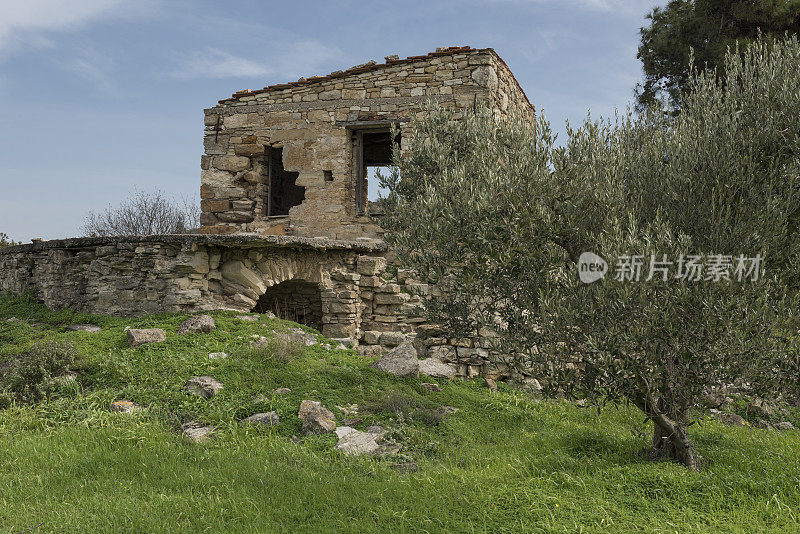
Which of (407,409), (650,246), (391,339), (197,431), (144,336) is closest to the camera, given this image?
(650,246)

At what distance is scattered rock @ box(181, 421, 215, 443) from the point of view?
22.0ft

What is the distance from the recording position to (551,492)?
17.8ft

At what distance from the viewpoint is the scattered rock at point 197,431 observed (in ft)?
22.0

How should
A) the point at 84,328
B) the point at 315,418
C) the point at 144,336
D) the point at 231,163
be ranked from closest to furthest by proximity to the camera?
the point at 315,418, the point at 144,336, the point at 84,328, the point at 231,163

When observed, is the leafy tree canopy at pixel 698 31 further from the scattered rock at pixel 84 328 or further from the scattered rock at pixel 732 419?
the scattered rock at pixel 84 328

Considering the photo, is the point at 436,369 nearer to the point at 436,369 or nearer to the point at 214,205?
the point at 436,369

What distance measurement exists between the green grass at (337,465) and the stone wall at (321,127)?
6640 mm

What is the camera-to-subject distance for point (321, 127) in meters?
14.9

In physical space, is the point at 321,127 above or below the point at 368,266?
above

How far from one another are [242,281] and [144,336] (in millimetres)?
2286

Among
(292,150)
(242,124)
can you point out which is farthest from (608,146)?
(242,124)

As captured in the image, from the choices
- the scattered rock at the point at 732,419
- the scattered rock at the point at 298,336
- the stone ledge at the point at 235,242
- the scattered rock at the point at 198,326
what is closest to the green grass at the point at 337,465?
the scattered rock at the point at 198,326

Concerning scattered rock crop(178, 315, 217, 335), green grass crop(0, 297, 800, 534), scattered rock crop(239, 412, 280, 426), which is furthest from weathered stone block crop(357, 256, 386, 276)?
scattered rock crop(239, 412, 280, 426)

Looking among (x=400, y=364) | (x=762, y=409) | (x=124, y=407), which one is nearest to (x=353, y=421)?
(x=400, y=364)
